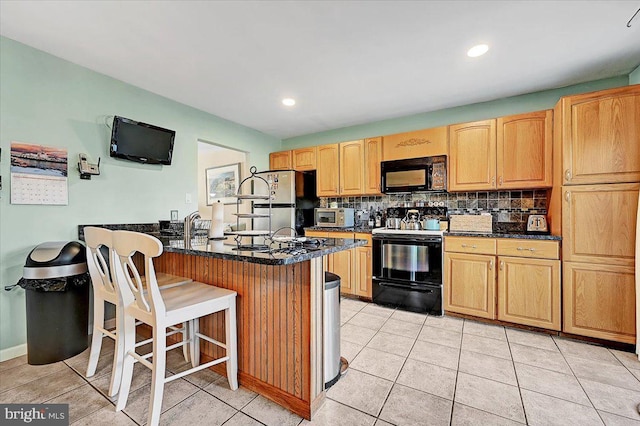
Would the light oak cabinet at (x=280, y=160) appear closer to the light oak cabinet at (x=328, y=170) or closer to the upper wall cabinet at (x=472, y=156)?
the light oak cabinet at (x=328, y=170)

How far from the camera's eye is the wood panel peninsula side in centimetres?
149

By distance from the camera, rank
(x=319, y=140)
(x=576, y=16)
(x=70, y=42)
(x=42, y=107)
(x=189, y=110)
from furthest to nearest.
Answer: (x=319, y=140) → (x=189, y=110) → (x=42, y=107) → (x=70, y=42) → (x=576, y=16)

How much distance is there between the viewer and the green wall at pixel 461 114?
9.37 ft

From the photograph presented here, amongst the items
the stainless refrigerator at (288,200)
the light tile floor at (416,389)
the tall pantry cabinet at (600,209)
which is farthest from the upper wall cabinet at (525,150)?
the stainless refrigerator at (288,200)

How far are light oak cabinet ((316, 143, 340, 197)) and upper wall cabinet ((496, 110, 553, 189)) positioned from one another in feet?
6.65

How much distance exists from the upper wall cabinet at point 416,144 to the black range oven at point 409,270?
40.4 inches

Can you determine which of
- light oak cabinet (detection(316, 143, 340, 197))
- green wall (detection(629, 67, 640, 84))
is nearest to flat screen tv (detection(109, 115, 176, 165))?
light oak cabinet (detection(316, 143, 340, 197))

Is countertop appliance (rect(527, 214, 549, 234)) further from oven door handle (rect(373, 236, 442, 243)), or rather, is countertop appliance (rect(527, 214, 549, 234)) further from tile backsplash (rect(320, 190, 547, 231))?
oven door handle (rect(373, 236, 442, 243))

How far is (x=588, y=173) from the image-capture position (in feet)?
7.73


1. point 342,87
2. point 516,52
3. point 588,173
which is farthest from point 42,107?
point 588,173

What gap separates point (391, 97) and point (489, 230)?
75.0 inches

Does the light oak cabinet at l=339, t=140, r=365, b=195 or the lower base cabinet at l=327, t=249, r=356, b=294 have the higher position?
the light oak cabinet at l=339, t=140, r=365, b=195

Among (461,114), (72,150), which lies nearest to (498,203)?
(461,114)

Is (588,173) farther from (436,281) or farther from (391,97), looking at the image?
(391,97)
